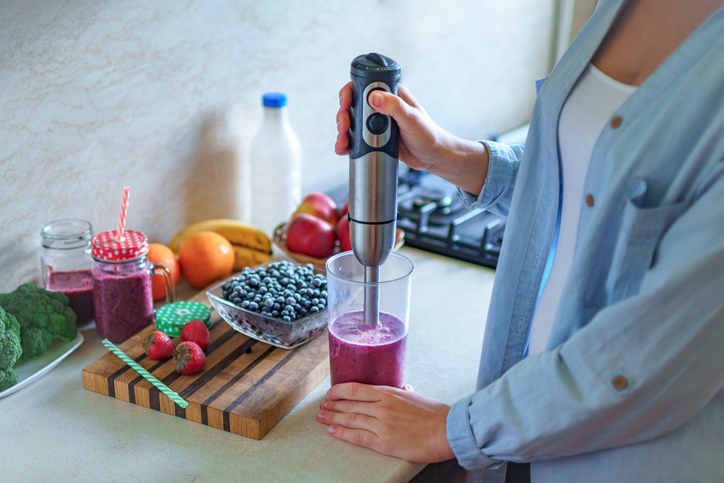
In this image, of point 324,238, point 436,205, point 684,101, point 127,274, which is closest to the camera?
point 684,101

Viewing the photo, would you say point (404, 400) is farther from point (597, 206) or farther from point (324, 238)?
point (324, 238)

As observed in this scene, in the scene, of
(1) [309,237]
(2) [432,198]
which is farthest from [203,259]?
(2) [432,198]

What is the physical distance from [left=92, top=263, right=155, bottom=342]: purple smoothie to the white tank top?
626mm

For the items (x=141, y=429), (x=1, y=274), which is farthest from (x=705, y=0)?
(x=1, y=274)

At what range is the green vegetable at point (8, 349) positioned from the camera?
0.87 metres

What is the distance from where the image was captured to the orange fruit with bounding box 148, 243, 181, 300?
116 centimetres

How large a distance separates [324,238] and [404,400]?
0.54m

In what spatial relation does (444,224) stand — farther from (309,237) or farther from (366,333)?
(366,333)

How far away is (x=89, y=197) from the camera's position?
1.14 m

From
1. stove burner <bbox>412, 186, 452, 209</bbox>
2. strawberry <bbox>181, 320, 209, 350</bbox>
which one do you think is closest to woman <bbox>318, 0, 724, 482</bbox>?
strawberry <bbox>181, 320, 209, 350</bbox>

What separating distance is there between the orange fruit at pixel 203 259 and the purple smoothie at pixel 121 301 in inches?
6.8

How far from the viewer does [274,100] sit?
1.36 m

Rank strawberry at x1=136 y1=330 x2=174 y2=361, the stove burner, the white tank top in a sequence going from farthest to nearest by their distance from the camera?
the stove burner → strawberry at x1=136 y1=330 x2=174 y2=361 → the white tank top

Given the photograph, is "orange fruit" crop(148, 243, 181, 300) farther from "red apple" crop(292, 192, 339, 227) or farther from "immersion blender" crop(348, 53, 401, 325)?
"immersion blender" crop(348, 53, 401, 325)
